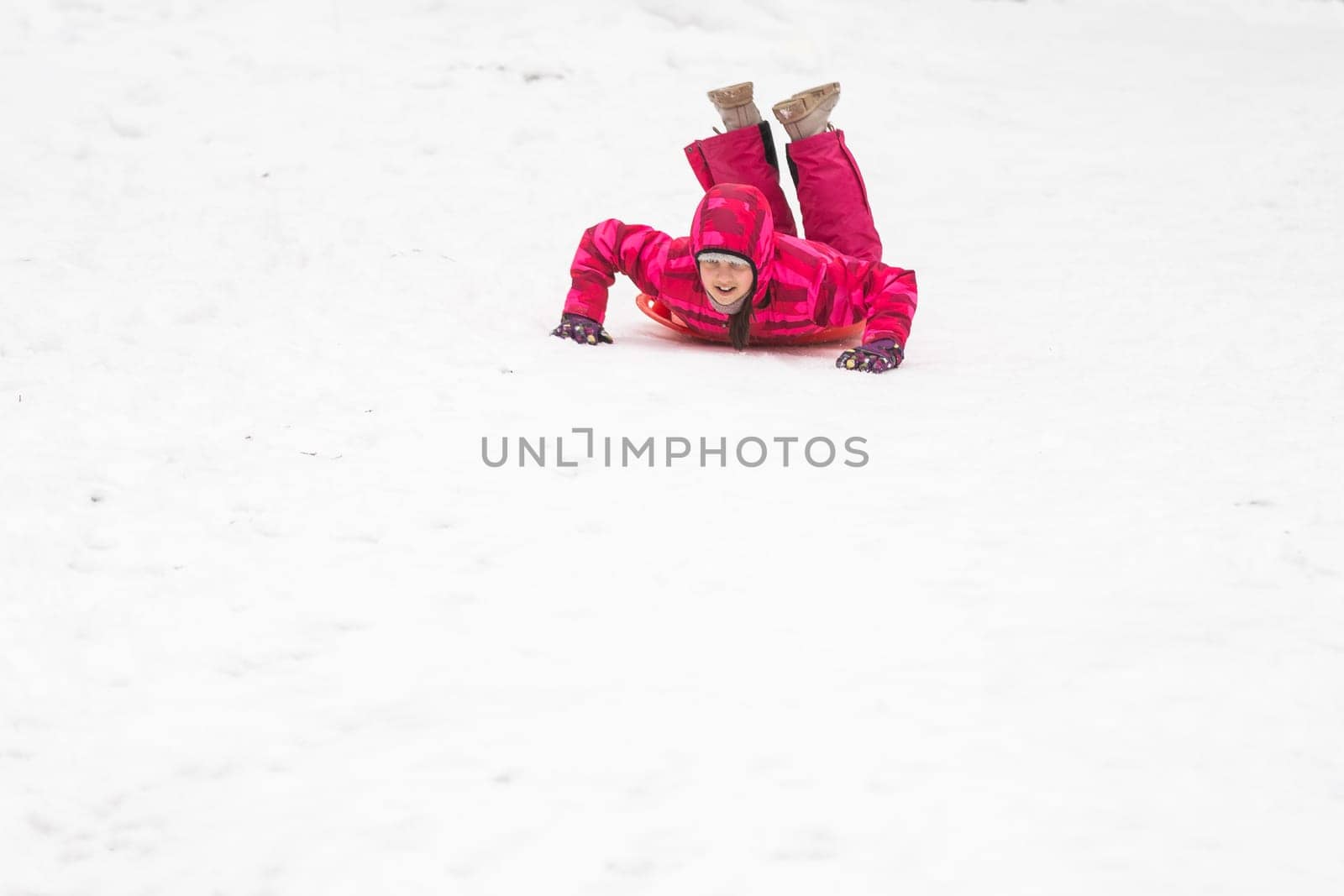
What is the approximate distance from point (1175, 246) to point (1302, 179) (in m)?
1.48

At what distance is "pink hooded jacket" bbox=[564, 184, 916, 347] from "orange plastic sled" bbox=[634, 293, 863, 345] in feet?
0.31

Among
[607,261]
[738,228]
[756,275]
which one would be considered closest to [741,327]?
[756,275]

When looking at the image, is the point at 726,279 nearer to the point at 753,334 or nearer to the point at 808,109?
the point at 753,334

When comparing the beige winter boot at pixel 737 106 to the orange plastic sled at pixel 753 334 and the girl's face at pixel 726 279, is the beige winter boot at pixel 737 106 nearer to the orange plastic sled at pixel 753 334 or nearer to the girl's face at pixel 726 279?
the orange plastic sled at pixel 753 334

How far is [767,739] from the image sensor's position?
1841mm

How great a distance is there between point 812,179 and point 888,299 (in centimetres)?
89

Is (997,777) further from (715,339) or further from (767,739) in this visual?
(715,339)

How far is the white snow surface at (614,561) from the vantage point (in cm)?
164

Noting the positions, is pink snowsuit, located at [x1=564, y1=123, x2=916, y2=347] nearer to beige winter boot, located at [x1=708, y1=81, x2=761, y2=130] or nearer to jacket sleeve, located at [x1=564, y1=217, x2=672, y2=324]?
jacket sleeve, located at [x1=564, y1=217, x2=672, y2=324]

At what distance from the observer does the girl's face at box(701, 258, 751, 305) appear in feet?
12.2

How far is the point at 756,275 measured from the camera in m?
3.76

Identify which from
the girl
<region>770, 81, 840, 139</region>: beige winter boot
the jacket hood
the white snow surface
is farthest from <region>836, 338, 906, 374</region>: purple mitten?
<region>770, 81, 840, 139</region>: beige winter boot

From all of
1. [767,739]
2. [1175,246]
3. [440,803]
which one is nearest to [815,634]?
[767,739]

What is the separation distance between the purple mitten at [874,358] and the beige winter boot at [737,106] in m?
1.28
